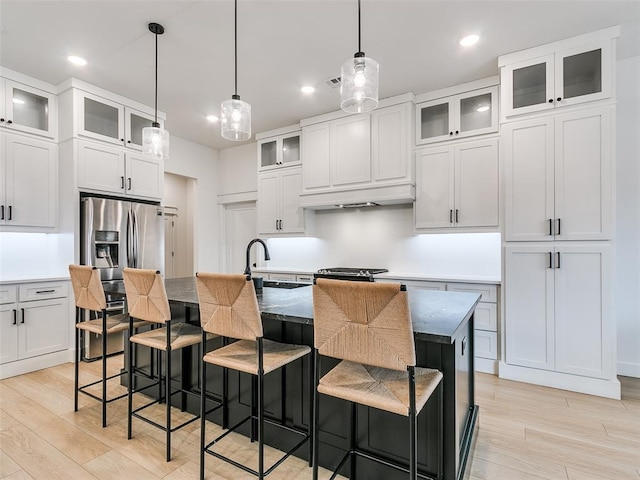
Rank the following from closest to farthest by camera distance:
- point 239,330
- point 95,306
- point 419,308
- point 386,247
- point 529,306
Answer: point 239,330, point 419,308, point 95,306, point 529,306, point 386,247

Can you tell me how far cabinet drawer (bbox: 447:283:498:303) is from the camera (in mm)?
3299

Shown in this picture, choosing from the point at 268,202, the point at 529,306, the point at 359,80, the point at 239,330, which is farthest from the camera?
the point at 268,202

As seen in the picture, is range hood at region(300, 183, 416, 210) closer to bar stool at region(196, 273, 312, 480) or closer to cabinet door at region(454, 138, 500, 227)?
cabinet door at region(454, 138, 500, 227)

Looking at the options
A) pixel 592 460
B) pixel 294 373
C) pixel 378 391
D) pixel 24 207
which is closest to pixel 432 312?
pixel 378 391

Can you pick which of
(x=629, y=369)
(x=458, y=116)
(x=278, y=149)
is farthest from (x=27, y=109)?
(x=629, y=369)

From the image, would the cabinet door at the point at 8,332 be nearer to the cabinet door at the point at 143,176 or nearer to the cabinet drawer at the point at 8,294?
the cabinet drawer at the point at 8,294

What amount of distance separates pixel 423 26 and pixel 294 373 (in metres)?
2.84

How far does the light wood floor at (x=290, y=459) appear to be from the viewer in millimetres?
1840

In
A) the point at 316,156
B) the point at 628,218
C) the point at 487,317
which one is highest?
the point at 316,156

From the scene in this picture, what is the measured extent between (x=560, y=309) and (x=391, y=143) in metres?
2.40

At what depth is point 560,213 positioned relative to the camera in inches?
115

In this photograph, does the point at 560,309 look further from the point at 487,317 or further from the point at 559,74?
the point at 559,74

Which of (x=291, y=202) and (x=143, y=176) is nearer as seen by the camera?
(x=143, y=176)

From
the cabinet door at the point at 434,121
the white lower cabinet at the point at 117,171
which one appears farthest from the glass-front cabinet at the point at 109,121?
the cabinet door at the point at 434,121
